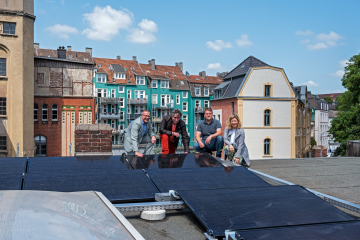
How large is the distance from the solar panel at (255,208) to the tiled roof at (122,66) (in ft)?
200

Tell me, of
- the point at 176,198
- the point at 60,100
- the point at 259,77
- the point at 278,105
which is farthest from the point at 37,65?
the point at 176,198

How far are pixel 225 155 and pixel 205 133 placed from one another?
29.3 inches

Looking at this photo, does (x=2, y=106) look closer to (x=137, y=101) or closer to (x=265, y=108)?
(x=265, y=108)

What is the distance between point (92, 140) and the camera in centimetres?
880

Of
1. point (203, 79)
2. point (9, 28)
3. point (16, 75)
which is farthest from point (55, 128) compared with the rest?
point (203, 79)

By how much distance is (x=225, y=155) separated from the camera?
889 centimetres

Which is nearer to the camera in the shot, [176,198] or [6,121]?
[176,198]

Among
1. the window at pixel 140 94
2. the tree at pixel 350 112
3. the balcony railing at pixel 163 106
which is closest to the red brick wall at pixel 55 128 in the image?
the tree at pixel 350 112

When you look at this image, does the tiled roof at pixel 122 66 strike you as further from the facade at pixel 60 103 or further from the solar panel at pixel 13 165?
the solar panel at pixel 13 165

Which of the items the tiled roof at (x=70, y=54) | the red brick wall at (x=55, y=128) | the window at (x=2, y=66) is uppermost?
the tiled roof at (x=70, y=54)

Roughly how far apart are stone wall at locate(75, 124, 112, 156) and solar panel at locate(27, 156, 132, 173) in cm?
256

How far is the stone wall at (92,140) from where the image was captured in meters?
8.71

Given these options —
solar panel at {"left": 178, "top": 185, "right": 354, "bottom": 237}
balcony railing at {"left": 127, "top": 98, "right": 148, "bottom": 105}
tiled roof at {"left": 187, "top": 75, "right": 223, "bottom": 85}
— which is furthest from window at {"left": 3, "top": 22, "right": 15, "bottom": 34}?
tiled roof at {"left": 187, "top": 75, "right": 223, "bottom": 85}

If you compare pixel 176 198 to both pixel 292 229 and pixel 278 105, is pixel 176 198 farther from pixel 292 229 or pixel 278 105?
pixel 278 105
